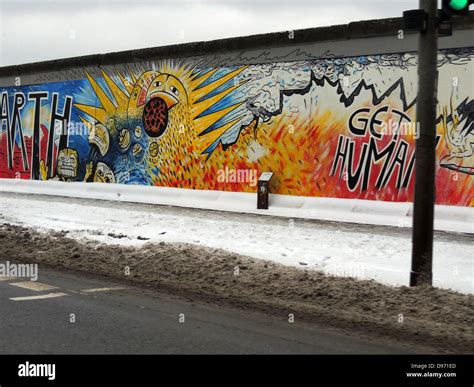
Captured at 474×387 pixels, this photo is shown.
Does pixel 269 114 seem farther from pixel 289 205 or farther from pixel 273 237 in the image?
pixel 273 237

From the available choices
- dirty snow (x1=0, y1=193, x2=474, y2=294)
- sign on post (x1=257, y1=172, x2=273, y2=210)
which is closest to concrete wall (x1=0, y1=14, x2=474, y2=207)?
sign on post (x1=257, y1=172, x2=273, y2=210)

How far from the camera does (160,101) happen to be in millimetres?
18109

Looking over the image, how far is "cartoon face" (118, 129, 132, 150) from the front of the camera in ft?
62.7

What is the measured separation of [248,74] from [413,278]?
9.58m

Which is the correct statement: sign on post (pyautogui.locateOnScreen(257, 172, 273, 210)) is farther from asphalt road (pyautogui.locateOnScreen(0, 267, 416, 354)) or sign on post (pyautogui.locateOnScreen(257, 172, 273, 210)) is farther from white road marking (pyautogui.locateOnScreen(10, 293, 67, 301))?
white road marking (pyautogui.locateOnScreen(10, 293, 67, 301))

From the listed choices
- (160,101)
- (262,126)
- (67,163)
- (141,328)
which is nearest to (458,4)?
(141,328)

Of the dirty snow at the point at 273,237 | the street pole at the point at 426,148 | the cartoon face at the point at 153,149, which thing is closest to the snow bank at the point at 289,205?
the dirty snow at the point at 273,237

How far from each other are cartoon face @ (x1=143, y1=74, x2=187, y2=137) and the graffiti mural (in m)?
0.04

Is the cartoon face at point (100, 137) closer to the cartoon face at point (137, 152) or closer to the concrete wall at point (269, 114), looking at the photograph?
the concrete wall at point (269, 114)

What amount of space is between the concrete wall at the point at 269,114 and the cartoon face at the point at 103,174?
52mm

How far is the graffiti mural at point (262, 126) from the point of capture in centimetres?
1278

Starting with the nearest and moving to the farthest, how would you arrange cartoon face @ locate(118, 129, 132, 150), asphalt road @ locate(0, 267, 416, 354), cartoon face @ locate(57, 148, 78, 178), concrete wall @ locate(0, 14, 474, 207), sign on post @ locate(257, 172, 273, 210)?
asphalt road @ locate(0, 267, 416, 354) → concrete wall @ locate(0, 14, 474, 207) → sign on post @ locate(257, 172, 273, 210) → cartoon face @ locate(118, 129, 132, 150) → cartoon face @ locate(57, 148, 78, 178)
